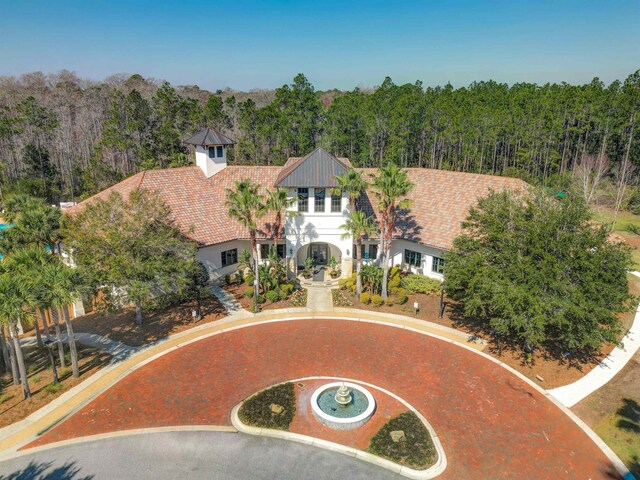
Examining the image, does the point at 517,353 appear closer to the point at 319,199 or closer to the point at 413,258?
the point at 413,258

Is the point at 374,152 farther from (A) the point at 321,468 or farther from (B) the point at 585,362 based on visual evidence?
(A) the point at 321,468

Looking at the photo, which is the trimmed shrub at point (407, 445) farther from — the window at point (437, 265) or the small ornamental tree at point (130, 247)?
the window at point (437, 265)

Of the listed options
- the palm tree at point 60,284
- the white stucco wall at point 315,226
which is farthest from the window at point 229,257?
the palm tree at point 60,284

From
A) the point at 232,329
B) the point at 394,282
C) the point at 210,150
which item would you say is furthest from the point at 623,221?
the point at 232,329

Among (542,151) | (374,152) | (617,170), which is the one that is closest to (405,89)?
(374,152)

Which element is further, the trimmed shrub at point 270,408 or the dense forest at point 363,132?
the dense forest at point 363,132

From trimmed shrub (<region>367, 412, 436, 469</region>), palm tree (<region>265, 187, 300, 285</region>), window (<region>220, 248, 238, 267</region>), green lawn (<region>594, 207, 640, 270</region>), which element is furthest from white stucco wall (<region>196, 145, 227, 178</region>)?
green lawn (<region>594, 207, 640, 270</region>)

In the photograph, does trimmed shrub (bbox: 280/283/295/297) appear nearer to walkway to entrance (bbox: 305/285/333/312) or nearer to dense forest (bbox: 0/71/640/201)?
walkway to entrance (bbox: 305/285/333/312)
